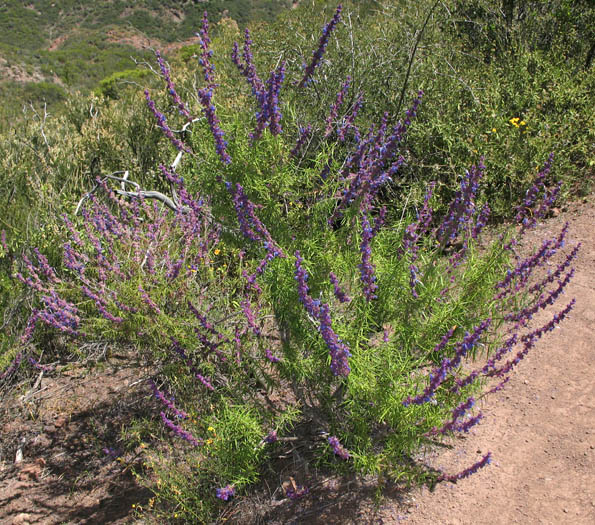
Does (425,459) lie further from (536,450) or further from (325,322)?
(325,322)

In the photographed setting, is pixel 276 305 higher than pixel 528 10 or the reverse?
the reverse

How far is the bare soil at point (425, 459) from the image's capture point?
9.22ft

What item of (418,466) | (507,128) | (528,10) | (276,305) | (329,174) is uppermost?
(528,10)

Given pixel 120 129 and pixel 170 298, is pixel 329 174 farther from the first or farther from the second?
pixel 120 129

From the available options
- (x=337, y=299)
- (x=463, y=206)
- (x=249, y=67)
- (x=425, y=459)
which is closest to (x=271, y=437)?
(x=337, y=299)

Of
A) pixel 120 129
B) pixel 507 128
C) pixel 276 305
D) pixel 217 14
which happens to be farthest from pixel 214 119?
pixel 217 14

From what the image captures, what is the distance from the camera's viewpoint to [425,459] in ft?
10.1

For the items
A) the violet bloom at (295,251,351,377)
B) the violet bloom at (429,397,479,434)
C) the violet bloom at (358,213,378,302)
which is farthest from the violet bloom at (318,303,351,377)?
the violet bloom at (429,397,479,434)

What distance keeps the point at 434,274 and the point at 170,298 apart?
1.92 m

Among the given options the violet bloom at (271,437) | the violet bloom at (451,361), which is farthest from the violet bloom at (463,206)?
the violet bloom at (271,437)

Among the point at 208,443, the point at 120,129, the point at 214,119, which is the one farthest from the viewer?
the point at 120,129

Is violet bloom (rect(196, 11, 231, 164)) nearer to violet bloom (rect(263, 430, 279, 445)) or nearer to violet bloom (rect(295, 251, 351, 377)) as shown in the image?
violet bloom (rect(295, 251, 351, 377))

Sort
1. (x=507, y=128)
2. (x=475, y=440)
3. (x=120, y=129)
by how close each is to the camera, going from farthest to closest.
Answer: (x=120, y=129), (x=507, y=128), (x=475, y=440)

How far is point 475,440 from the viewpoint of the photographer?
10.3ft
